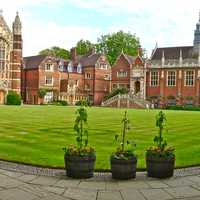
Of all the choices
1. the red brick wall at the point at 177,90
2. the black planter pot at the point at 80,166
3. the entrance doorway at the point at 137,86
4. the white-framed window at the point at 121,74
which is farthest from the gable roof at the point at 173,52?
the black planter pot at the point at 80,166

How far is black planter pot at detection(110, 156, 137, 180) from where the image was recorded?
8.52 meters

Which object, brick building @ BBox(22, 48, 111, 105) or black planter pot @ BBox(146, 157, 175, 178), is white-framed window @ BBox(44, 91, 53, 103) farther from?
black planter pot @ BBox(146, 157, 175, 178)

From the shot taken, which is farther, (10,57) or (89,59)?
(89,59)

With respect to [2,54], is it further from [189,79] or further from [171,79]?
[189,79]

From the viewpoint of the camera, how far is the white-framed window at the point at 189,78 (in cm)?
6753

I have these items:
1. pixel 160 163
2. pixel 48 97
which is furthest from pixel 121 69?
pixel 160 163

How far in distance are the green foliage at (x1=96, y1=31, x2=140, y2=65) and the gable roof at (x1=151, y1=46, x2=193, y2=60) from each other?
18.1m

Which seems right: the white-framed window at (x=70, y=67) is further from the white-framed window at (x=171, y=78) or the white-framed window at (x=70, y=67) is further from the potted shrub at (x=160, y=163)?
the potted shrub at (x=160, y=163)

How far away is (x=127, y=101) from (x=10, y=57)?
22.0 metres

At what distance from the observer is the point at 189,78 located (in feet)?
223

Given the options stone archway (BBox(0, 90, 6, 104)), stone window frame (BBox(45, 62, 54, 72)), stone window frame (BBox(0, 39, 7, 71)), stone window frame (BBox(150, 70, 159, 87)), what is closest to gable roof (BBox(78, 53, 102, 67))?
stone window frame (BBox(45, 62, 54, 72))

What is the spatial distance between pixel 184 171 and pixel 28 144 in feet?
18.8

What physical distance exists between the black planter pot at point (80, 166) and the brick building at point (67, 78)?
60098 millimetres

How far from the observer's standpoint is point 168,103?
6962 centimetres
